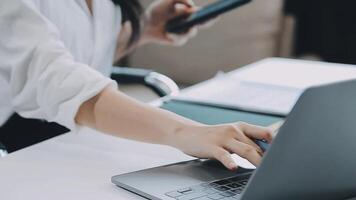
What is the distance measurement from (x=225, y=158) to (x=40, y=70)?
0.31 m

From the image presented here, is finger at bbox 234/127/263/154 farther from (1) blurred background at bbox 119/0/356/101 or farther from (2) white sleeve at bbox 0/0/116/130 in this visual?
(1) blurred background at bbox 119/0/356/101

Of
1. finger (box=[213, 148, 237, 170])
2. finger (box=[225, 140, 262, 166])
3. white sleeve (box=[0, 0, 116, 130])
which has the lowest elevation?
finger (box=[213, 148, 237, 170])

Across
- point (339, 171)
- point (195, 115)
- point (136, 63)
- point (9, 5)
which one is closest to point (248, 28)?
point (136, 63)

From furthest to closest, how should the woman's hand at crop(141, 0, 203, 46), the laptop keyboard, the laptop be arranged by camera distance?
the woman's hand at crop(141, 0, 203, 46)
the laptop keyboard
the laptop

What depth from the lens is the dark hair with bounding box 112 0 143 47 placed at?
1313mm

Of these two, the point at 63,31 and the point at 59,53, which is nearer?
the point at 59,53

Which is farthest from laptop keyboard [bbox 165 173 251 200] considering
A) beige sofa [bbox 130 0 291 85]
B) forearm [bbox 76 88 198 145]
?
beige sofa [bbox 130 0 291 85]

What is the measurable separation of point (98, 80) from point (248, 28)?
1938 mm

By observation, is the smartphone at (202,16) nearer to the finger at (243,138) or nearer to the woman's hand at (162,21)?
the woman's hand at (162,21)

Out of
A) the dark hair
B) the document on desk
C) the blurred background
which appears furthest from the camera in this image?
the blurred background

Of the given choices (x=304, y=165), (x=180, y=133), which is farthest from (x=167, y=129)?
(x=304, y=165)

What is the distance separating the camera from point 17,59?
0.87m

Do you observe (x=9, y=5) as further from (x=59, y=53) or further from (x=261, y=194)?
(x=261, y=194)

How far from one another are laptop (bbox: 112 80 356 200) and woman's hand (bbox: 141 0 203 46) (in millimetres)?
760
